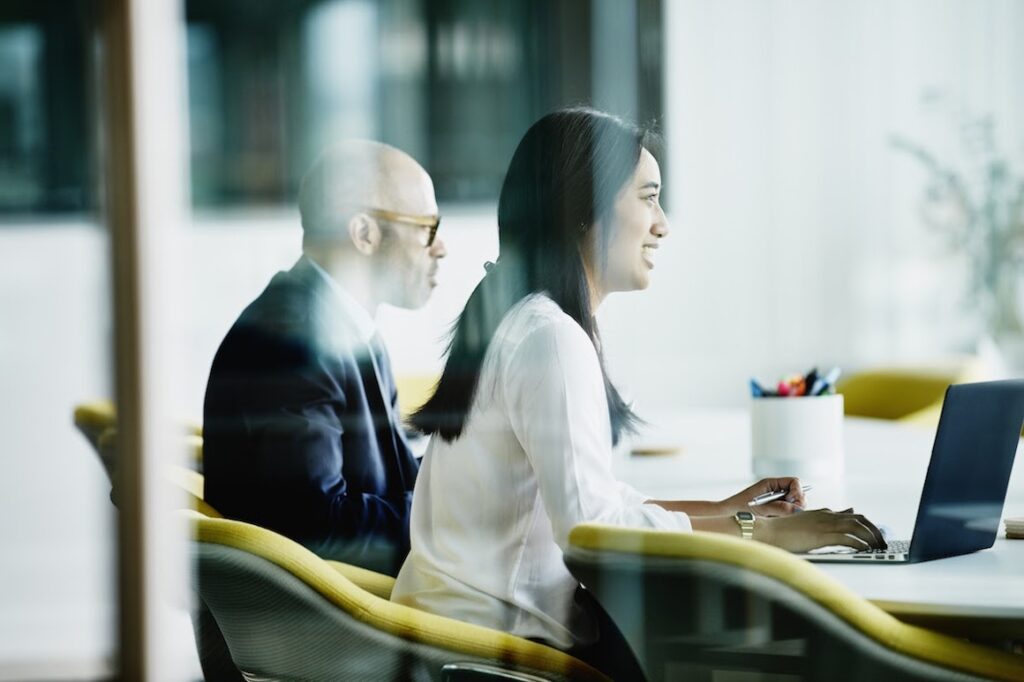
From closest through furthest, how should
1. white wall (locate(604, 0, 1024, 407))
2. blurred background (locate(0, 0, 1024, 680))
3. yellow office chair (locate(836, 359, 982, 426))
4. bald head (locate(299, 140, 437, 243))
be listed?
blurred background (locate(0, 0, 1024, 680)), bald head (locate(299, 140, 437, 243)), yellow office chair (locate(836, 359, 982, 426)), white wall (locate(604, 0, 1024, 407))

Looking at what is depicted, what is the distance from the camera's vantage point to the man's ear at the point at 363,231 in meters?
2.05

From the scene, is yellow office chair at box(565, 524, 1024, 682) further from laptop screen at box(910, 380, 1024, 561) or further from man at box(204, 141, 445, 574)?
man at box(204, 141, 445, 574)

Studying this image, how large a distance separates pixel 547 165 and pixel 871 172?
263 centimetres

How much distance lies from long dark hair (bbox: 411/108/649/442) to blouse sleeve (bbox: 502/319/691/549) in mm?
111

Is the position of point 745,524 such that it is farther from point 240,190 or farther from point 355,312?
point 240,190

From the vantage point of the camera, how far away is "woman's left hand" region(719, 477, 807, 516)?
1.62 m

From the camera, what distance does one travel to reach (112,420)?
1881 mm

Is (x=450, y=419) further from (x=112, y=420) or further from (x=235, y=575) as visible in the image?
(x=112, y=420)

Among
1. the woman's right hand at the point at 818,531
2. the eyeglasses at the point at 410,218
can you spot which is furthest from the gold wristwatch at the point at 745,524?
the eyeglasses at the point at 410,218

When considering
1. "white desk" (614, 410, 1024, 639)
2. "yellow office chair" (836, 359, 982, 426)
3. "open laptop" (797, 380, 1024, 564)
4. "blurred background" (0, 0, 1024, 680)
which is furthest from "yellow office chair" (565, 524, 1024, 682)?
"yellow office chair" (836, 359, 982, 426)

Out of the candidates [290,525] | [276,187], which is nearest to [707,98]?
[276,187]

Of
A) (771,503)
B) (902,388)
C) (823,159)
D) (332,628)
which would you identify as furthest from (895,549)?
(823,159)

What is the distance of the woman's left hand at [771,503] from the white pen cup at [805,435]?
0.33m

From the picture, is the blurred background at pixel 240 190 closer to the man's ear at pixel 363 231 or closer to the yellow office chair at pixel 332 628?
the man's ear at pixel 363 231
